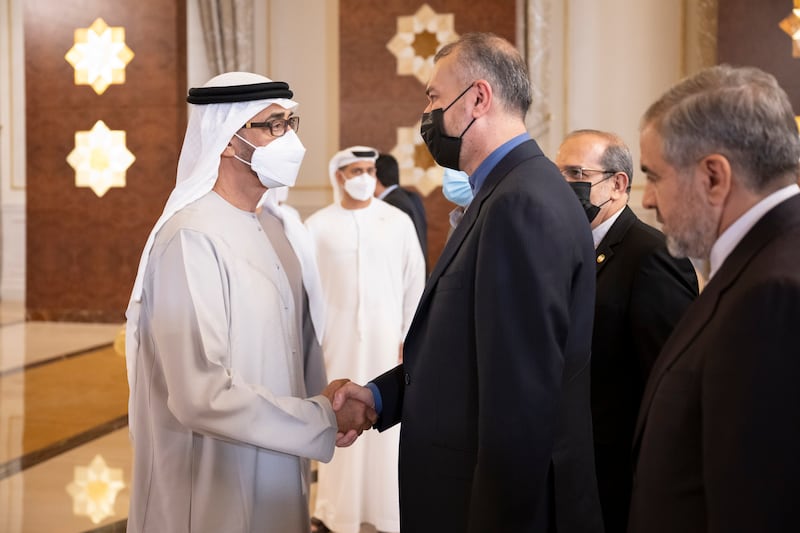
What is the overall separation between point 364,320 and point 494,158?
233 centimetres

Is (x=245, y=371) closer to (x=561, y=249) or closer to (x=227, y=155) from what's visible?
(x=227, y=155)

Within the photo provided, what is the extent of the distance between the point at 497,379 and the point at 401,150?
23.8 feet

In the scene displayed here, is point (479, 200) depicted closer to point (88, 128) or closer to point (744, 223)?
point (744, 223)

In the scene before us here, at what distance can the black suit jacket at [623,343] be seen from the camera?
2258mm

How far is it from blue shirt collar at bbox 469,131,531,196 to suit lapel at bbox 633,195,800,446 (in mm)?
662

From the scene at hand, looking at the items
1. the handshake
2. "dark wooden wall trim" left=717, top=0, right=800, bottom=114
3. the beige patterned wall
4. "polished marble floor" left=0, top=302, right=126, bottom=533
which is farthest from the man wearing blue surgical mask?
the beige patterned wall

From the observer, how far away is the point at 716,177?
49.5 inches

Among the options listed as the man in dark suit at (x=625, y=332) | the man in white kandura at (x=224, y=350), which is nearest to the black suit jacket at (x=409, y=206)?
the man in dark suit at (x=625, y=332)

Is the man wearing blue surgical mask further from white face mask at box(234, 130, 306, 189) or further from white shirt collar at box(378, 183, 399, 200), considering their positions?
white shirt collar at box(378, 183, 399, 200)

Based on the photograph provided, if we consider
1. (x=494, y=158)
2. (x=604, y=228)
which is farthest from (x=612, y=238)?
(x=494, y=158)

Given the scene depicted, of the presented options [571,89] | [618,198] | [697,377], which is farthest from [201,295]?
[571,89]

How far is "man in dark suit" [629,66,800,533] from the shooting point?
1.09 meters

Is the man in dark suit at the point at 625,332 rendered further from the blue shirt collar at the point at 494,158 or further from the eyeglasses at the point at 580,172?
the blue shirt collar at the point at 494,158

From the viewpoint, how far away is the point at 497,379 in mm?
1604
